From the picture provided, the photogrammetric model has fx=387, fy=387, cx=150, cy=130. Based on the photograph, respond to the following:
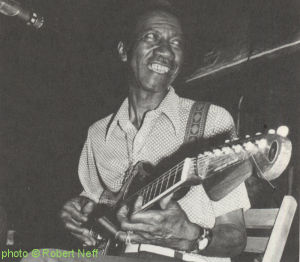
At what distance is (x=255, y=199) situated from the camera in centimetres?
189

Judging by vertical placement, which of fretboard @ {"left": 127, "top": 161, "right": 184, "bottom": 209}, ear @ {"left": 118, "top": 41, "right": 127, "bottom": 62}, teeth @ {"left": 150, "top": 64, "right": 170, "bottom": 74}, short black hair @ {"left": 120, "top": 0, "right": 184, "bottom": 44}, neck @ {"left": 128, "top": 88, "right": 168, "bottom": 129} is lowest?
fretboard @ {"left": 127, "top": 161, "right": 184, "bottom": 209}

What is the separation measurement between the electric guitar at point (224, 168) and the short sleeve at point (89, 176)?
38 cm

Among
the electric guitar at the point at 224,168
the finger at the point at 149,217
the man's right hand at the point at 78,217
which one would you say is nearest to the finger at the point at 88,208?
the man's right hand at the point at 78,217

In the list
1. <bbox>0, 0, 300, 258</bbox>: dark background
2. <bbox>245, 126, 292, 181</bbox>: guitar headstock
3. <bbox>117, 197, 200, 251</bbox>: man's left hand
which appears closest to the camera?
<bbox>245, 126, 292, 181</bbox>: guitar headstock

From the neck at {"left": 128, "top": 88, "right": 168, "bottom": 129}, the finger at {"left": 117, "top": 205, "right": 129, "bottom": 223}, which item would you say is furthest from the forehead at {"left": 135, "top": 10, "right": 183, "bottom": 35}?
the finger at {"left": 117, "top": 205, "right": 129, "bottom": 223}

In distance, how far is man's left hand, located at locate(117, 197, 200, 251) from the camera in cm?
116

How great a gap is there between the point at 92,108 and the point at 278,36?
152cm

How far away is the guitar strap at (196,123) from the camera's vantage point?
1462 millimetres

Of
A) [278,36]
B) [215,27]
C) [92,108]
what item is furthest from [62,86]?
[278,36]

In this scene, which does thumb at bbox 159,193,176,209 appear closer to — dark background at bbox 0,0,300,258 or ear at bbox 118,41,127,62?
ear at bbox 118,41,127,62

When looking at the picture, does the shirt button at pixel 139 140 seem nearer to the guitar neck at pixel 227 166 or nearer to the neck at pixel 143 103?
the neck at pixel 143 103

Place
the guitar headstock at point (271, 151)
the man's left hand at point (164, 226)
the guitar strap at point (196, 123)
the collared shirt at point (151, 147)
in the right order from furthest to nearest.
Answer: the guitar strap at point (196, 123) → the collared shirt at point (151, 147) → the man's left hand at point (164, 226) → the guitar headstock at point (271, 151)

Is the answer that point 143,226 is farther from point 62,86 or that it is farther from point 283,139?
point 62,86

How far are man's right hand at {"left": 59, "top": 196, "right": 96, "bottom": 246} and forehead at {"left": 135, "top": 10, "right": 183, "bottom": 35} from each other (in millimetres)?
824
